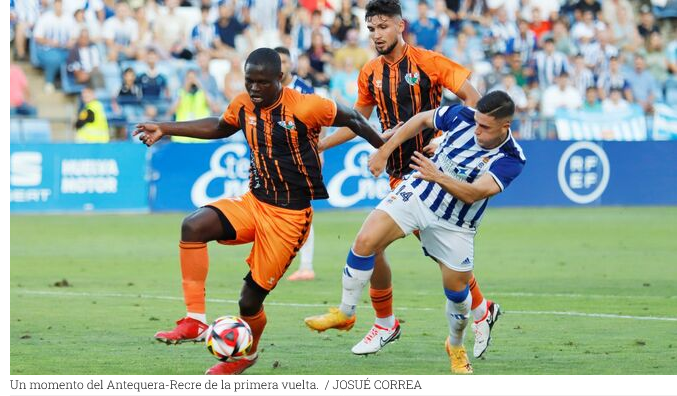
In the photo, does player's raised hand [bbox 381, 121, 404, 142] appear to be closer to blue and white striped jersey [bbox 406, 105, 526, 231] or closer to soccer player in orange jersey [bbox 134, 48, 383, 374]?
soccer player in orange jersey [bbox 134, 48, 383, 374]

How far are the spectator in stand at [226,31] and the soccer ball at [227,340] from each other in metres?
17.1

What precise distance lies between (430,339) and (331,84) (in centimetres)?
1416

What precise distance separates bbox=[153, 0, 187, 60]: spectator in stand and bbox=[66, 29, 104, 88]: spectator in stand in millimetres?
1366

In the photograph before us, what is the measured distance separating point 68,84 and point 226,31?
10.9 feet

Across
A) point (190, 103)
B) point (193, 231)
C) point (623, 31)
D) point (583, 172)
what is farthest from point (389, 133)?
point (623, 31)

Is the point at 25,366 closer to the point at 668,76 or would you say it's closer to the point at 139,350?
the point at 139,350

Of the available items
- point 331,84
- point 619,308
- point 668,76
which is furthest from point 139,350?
point 668,76

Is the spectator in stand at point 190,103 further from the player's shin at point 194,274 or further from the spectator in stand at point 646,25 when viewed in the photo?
the player's shin at point 194,274

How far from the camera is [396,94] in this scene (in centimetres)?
948

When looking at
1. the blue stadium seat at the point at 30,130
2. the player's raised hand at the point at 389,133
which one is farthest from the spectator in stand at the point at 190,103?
the player's raised hand at the point at 389,133

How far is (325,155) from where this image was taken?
2067 cm

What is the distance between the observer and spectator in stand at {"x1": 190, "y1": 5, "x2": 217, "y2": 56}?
24734 mm

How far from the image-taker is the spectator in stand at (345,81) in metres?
23.4

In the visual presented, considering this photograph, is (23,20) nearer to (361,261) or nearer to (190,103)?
(190,103)
